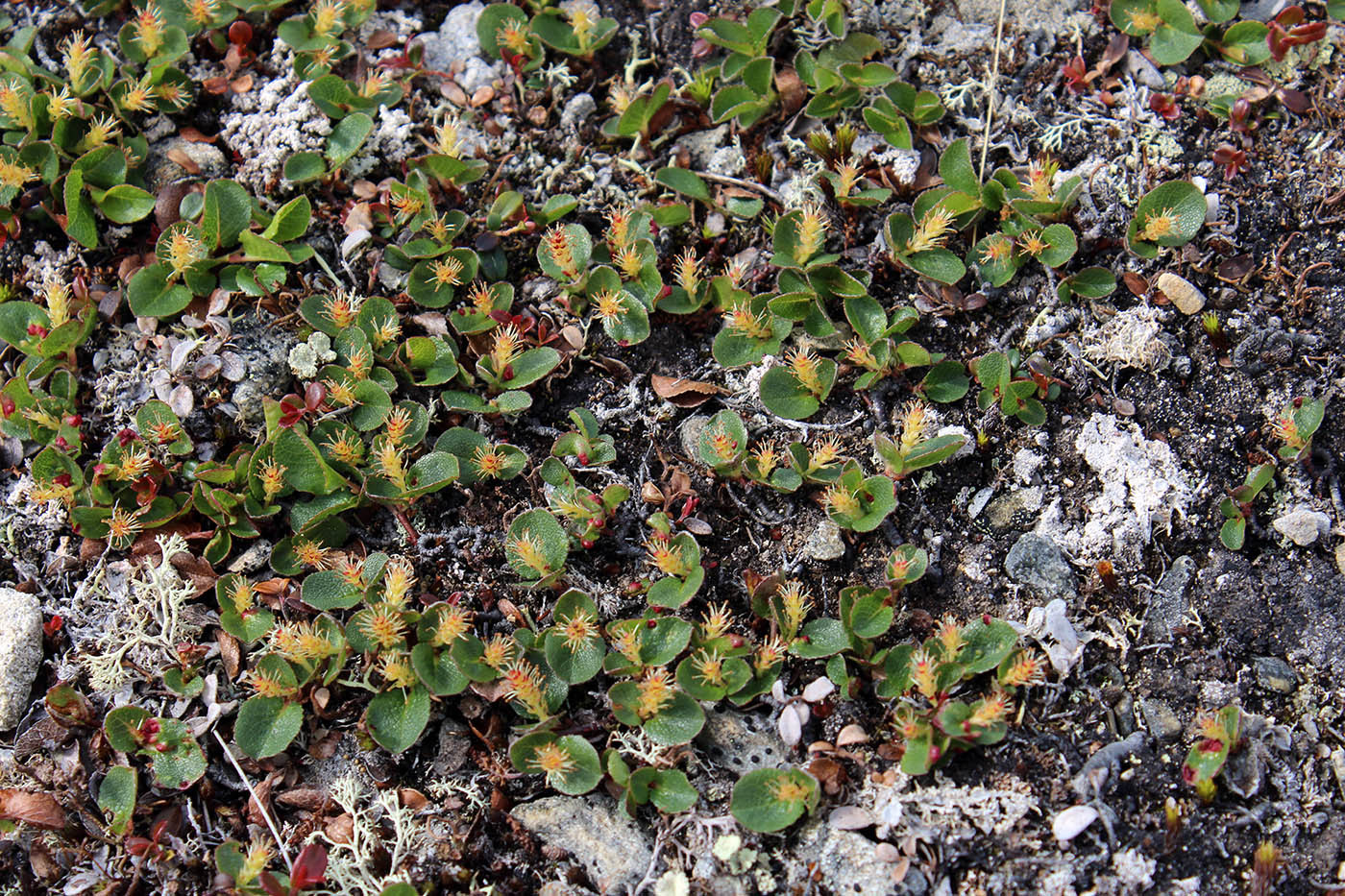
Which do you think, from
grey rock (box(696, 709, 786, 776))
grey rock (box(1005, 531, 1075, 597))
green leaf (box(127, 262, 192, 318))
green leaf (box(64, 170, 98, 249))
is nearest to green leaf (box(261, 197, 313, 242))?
green leaf (box(127, 262, 192, 318))

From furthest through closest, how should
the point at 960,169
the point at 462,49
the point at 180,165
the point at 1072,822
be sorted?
the point at 462,49, the point at 180,165, the point at 960,169, the point at 1072,822

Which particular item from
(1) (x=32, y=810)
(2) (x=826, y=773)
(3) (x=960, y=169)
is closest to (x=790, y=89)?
(3) (x=960, y=169)

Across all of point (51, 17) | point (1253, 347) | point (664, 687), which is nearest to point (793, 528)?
point (664, 687)

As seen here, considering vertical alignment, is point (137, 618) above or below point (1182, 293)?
below

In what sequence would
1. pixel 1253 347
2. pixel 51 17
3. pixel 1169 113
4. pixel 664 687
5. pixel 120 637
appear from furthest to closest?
1. pixel 51 17
2. pixel 1169 113
3. pixel 1253 347
4. pixel 120 637
5. pixel 664 687

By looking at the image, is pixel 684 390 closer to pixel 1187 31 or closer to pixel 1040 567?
pixel 1040 567

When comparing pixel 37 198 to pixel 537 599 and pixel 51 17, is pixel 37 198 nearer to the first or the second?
pixel 51 17
